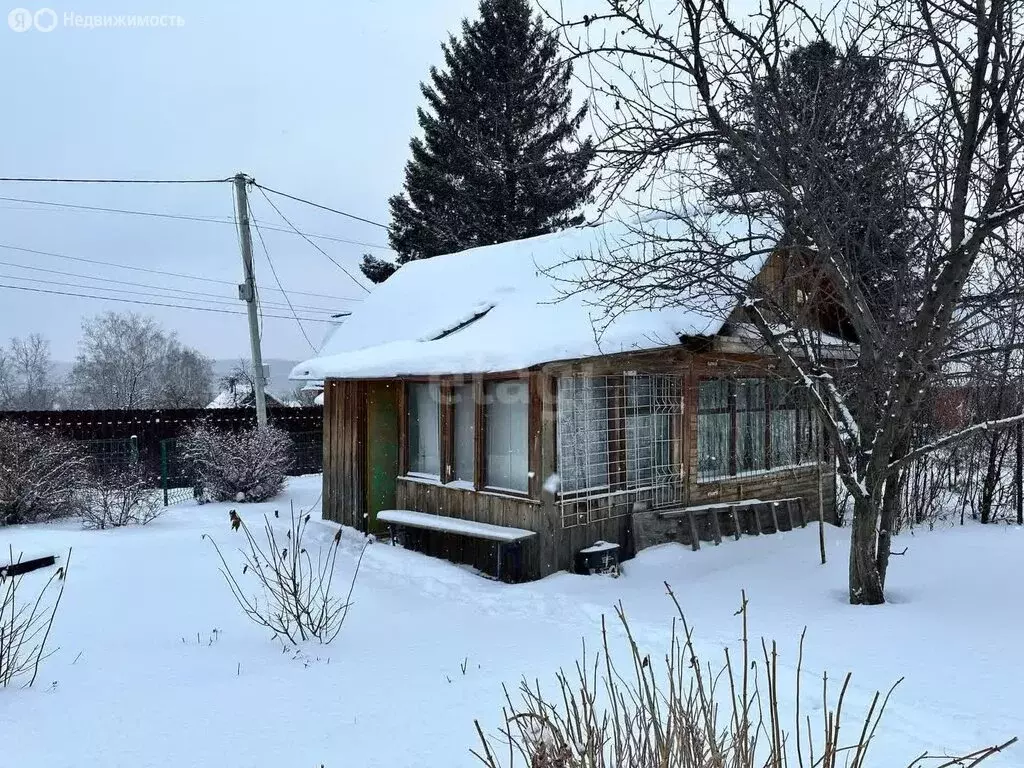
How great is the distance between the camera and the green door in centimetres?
1016

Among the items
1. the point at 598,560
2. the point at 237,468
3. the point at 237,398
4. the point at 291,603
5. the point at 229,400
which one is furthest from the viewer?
the point at 229,400

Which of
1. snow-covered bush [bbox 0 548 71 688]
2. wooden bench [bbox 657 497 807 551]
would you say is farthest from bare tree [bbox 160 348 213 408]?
wooden bench [bbox 657 497 807 551]

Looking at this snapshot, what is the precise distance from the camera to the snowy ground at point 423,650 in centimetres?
392

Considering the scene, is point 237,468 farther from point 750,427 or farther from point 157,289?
point 157,289

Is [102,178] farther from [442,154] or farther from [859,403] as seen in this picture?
[859,403]

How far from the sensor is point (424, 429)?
958 centimetres

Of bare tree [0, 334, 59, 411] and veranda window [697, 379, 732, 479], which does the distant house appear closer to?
veranda window [697, 379, 732, 479]

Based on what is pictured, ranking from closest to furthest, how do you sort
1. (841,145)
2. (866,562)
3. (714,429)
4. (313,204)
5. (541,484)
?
1. (841,145)
2. (866,562)
3. (541,484)
4. (714,429)
5. (313,204)

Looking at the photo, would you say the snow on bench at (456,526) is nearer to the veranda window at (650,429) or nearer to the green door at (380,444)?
the green door at (380,444)

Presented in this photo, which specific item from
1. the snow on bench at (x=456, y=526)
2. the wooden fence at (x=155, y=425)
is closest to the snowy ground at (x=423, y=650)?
the snow on bench at (x=456, y=526)

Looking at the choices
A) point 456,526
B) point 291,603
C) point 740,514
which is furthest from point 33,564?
point 740,514

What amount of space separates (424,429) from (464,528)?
1.93 meters

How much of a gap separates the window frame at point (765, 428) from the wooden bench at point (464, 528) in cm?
288

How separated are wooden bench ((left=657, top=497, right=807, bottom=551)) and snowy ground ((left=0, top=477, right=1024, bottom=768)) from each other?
415 millimetres
